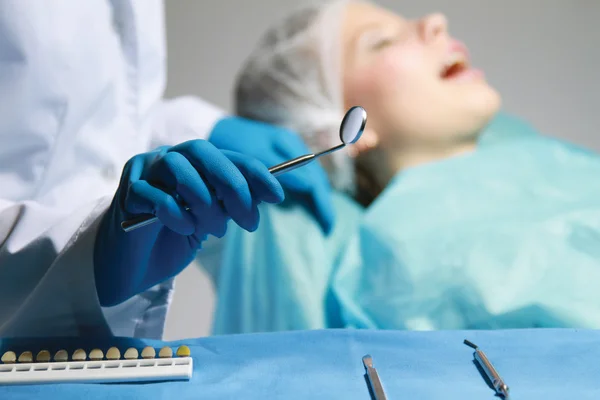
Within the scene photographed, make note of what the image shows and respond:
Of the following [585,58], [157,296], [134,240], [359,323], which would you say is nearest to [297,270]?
[359,323]

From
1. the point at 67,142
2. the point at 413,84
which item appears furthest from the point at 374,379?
the point at 413,84

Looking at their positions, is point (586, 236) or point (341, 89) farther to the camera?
point (341, 89)

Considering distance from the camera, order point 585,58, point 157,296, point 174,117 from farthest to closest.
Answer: point 585,58 → point 174,117 → point 157,296

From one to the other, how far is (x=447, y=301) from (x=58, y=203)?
20.7 inches

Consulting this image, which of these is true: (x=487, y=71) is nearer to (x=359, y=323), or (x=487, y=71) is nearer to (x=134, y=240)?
(x=359, y=323)

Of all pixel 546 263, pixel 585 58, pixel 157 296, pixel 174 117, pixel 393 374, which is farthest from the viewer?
pixel 585 58

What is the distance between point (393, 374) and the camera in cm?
53

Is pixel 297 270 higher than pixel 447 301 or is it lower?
higher

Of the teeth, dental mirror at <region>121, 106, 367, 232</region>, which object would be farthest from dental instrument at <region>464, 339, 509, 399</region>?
the teeth

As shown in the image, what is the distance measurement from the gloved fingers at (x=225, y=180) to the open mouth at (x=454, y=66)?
803 millimetres

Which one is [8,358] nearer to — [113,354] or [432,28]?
[113,354]

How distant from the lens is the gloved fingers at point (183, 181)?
54 centimetres

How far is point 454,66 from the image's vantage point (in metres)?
1.28

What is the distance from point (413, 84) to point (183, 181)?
0.75 meters
